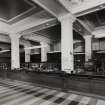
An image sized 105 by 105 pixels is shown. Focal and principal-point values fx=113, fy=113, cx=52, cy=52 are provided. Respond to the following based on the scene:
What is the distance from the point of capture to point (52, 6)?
5.58 meters

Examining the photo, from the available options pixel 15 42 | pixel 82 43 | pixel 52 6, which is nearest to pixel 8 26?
pixel 15 42

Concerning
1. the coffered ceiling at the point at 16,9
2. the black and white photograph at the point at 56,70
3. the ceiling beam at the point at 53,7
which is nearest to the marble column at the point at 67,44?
the black and white photograph at the point at 56,70

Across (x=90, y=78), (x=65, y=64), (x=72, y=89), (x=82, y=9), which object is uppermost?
(x=82, y=9)

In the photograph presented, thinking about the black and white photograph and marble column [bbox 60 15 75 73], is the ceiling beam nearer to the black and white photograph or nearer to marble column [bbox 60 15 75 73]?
the black and white photograph

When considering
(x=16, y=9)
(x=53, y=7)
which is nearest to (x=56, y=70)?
(x=53, y=7)

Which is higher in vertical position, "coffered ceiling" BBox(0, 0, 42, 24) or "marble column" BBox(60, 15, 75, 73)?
"coffered ceiling" BBox(0, 0, 42, 24)

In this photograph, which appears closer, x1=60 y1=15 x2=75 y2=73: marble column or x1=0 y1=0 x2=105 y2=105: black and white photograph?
x1=0 y1=0 x2=105 y2=105: black and white photograph

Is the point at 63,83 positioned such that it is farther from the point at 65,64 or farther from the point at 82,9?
the point at 82,9

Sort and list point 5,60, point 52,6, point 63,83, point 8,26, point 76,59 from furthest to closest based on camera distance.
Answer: point 5,60
point 76,59
point 8,26
point 63,83
point 52,6

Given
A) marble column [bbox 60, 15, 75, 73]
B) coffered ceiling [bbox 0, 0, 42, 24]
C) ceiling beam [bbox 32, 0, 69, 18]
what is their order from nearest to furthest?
ceiling beam [bbox 32, 0, 69, 18] < coffered ceiling [bbox 0, 0, 42, 24] < marble column [bbox 60, 15, 75, 73]

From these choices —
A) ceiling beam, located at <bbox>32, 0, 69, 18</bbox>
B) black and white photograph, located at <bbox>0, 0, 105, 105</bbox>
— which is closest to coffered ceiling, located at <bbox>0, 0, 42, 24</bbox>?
black and white photograph, located at <bbox>0, 0, 105, 105</bbox>

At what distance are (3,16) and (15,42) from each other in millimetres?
3251

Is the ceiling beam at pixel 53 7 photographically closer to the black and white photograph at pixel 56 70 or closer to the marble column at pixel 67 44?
the black and white photograph at pixel 56 70

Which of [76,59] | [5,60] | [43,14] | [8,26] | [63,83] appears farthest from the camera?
[5,60]
